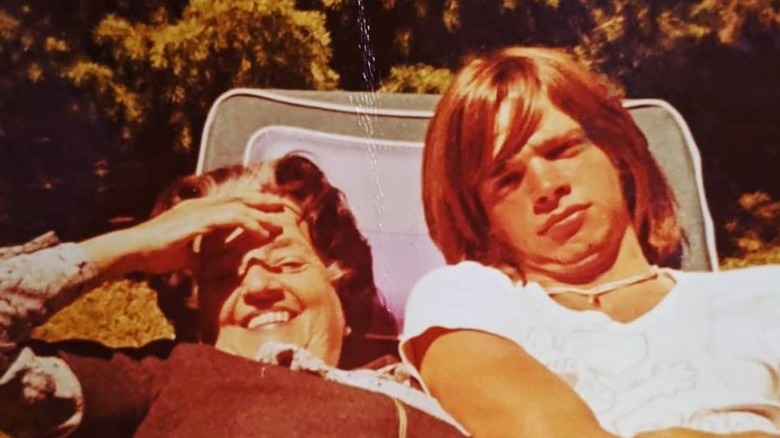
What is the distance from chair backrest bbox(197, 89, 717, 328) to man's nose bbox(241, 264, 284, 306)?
0.19 meters

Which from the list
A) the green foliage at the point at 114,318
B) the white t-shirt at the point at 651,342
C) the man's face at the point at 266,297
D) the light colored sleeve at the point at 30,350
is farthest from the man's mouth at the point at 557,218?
the light colored sleeve at the point at 30,350

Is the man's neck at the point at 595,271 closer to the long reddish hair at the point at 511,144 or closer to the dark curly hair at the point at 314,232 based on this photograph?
the long reddish hair at the point at 511,144

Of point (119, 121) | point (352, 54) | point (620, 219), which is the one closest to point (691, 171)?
point (620, 219)

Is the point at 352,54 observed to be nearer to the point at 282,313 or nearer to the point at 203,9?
the point at 203,9

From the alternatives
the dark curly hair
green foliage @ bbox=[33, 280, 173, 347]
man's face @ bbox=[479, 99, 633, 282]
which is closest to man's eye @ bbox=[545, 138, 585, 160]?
man's face @ bbox=[479, 99, 633, 282]

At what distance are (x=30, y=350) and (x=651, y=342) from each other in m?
1.12

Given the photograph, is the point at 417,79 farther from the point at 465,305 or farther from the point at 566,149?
the point at 465,305

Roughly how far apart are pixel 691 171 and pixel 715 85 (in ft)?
0.62

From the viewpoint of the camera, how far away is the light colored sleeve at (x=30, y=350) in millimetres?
1685

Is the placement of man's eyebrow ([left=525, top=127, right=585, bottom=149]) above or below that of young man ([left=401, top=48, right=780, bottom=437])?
above

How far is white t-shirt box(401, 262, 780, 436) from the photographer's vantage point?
1737mm

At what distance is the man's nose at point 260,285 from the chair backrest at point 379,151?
7.5 inches

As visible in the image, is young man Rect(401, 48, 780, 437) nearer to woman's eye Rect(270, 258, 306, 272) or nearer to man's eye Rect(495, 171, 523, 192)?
man's eye Rect(495, 171, 523, 192)

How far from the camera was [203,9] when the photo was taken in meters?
1.88
